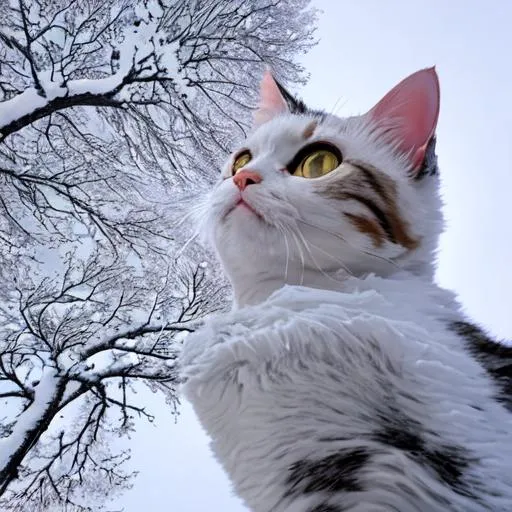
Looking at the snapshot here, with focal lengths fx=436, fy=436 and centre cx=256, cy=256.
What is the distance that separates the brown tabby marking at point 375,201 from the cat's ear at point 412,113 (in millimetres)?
67

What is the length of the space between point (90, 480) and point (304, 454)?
173 centimetres

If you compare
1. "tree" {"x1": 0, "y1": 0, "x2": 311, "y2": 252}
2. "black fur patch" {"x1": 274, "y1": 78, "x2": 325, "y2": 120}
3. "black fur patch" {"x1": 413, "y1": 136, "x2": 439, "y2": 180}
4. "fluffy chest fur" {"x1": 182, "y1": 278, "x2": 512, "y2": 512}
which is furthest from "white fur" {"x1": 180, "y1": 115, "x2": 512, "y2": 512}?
"tree" {"x1": 0, "y1": 0, "x2": 311, "y2": 252}

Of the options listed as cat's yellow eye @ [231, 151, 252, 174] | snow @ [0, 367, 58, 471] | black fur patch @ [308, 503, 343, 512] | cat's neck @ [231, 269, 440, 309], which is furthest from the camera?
snow @ [0, 367, 58, 471]

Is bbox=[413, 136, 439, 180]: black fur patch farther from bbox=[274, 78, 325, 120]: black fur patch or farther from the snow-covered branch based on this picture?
the snow-covered branch

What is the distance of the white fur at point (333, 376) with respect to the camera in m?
0.24

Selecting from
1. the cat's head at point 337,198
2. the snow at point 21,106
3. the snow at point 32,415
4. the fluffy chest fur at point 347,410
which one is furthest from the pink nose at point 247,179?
the snow at point 32,415

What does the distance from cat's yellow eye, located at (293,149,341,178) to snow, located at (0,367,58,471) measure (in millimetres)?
1378

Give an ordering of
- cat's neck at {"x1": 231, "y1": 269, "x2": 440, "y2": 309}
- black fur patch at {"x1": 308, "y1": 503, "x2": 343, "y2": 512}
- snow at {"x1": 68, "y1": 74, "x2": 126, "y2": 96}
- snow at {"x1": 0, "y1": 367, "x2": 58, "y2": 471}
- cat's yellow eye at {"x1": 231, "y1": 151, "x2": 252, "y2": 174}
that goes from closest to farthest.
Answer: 1. black fur patch at {"x1": 308, "y1": 503, "x2": 343, "y2": 512}
2. cat's neck at {"x1": 231, "y1": 269, "x2": 440, "y2": 309}
3. cat's yellow eye at {"x1": 231, "y1": 151, "x2": 252, "y2": 174}
4. snow at {"x1": 0, "y1": 367, "x2": 58, "y2": 471}
5. snow at {"x1": 68, "y1": 74, "x2": 126, "y2": 96}

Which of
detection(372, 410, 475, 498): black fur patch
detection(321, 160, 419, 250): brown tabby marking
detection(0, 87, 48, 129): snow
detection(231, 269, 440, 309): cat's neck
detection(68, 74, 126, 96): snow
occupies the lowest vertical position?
detection(372, 410, 475, 498): black fur patch

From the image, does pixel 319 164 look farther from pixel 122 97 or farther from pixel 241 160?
pixel 122 97

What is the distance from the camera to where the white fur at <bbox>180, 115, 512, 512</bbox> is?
241 millimetres

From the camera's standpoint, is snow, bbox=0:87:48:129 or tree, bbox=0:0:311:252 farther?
tree, bbox=0:0:311:252

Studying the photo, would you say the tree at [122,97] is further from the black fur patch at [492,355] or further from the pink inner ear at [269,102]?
the black fur patch at [492,355]

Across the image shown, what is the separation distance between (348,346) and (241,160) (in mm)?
320
